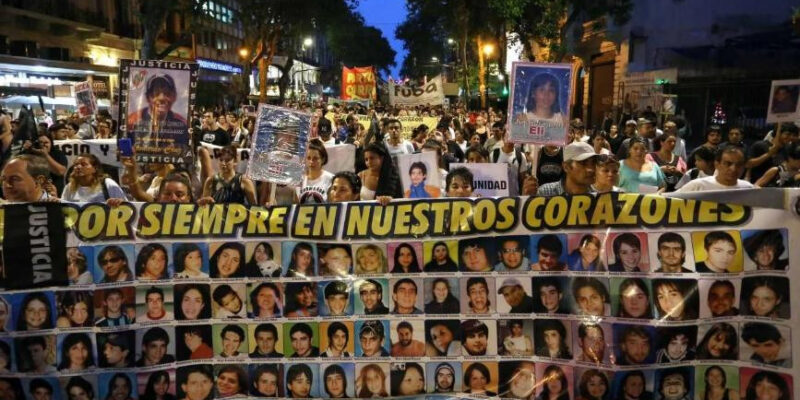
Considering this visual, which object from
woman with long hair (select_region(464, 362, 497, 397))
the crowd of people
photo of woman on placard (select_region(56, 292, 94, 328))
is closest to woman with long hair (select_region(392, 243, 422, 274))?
the crowd of people

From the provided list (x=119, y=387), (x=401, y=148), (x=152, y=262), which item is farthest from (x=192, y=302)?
(x=401, y=148)

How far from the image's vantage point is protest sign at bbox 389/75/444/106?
19094 mm

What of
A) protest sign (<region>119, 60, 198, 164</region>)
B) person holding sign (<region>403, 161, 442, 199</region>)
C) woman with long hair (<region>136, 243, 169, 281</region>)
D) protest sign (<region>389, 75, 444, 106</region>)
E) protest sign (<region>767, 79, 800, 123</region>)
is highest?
protest sign (<region>389, 75, 444, 106</region>)

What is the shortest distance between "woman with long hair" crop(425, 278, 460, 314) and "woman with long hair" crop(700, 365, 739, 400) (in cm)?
155

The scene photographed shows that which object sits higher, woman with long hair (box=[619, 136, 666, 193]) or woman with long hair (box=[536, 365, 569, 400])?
woman with long hair (box=[619, 136, 666, 193])

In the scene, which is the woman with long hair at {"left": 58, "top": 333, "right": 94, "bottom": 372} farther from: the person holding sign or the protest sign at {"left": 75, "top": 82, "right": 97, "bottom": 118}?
the protest sign at {"left": 75, "top": 82, "right": 97, "bottom": 118}

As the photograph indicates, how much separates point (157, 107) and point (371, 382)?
10.8ft

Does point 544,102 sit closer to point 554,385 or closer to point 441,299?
point 441,299

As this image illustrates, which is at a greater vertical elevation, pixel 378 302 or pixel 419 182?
pixel 419 182

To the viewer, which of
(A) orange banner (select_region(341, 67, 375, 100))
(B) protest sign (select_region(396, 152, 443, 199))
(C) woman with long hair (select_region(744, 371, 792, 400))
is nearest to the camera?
(C) woman with long hair (select_region(744, 371, 792, 400))

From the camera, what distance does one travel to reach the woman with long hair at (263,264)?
14.7 feet

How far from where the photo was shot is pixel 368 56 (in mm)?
104938

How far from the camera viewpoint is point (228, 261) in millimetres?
4492

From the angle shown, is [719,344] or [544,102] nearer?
[719,344]
